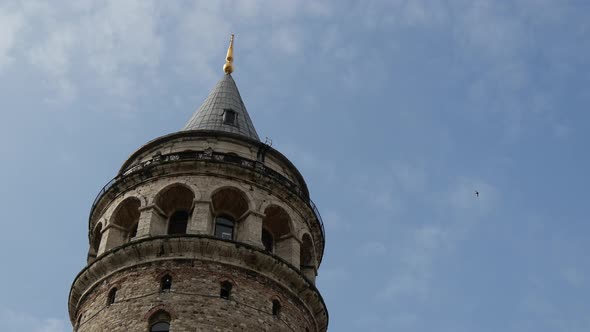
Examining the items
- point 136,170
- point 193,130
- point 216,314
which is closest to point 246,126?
point 193,130

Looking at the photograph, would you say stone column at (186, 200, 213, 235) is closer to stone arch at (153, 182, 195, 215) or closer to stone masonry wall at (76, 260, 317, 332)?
stone arch at (153, 182, 195, 215)

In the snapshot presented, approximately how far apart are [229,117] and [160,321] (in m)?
13.3

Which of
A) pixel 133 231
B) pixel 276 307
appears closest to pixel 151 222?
pixel 133 231

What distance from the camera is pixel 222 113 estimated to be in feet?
134

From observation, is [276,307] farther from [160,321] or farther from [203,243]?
[160,321]

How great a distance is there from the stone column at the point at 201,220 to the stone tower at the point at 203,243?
0.15 ft

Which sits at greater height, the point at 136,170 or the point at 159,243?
the point at 136,170

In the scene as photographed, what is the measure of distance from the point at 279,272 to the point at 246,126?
10.2 metres

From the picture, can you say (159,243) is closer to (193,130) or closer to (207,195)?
(207,195)

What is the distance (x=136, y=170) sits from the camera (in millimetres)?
35406

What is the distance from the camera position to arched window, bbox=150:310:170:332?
2927cm

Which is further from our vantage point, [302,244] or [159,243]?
[302,244]

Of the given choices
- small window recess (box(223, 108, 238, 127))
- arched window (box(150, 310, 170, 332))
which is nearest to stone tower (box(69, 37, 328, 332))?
arched window (box(150, 310, 170, 332))

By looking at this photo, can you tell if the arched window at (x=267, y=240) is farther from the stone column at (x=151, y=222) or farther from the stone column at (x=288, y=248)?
the stone column at (x=151, y=222)
